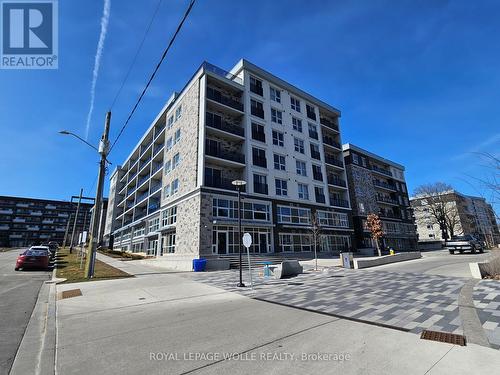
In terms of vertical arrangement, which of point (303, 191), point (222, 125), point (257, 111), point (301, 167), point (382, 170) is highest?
point (257, 111)

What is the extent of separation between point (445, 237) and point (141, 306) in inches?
2806

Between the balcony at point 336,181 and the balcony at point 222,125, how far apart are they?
16594mm

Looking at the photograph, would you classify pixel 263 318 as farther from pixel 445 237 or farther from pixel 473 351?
pixel 445 237

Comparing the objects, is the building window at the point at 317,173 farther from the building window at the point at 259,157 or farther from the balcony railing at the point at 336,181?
the building window at the point at 259,157

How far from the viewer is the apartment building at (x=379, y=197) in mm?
43000

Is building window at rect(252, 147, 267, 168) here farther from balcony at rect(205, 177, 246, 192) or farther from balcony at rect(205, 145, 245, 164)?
balcony at rect(205, 177, 246, 192)

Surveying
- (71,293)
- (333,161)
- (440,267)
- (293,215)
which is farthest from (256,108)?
(71,293)

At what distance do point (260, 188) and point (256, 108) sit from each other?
1019cm

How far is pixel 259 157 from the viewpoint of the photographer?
3045cm

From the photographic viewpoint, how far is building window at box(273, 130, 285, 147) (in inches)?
1302

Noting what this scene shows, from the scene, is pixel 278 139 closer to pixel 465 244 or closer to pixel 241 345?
pixel 465 244

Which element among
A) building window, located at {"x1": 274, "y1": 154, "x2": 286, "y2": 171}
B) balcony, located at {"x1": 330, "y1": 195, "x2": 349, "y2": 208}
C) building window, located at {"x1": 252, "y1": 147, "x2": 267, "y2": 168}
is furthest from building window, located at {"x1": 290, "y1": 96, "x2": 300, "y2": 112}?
balcony, located at {"x1": 330, "y1": 195, "x2": 349, "y2": 208}

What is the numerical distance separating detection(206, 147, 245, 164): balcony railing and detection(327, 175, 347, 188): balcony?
1640 cm

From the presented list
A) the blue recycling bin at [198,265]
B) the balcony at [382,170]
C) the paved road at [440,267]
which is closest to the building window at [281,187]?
the paved road at [440,267]
